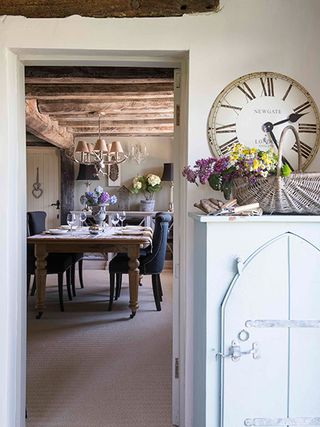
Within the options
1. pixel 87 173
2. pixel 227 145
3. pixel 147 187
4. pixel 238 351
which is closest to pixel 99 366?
pixel 238 351

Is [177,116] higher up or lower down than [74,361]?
higher up

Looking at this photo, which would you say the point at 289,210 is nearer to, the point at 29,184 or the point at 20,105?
the point at 20,105

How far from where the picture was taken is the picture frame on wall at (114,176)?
750 centimetres

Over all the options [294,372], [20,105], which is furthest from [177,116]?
[294,372]

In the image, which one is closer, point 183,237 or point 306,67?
point 306,67

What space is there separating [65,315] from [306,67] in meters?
3.39

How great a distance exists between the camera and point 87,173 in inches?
286

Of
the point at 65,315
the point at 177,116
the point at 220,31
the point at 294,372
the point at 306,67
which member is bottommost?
the point at 65,315

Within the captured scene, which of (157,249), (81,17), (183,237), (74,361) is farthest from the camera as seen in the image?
(157,249)

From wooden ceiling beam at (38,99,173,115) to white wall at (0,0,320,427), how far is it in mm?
2897

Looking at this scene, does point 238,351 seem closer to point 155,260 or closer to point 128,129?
point 155,260

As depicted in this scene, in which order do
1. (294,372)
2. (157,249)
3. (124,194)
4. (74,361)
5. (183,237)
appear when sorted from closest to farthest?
1. (294,372)
2. (183,237)
3. (74,361)
4. (157,249)
5. (124,194)

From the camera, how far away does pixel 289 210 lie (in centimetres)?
144

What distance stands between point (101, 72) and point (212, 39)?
131 cm
